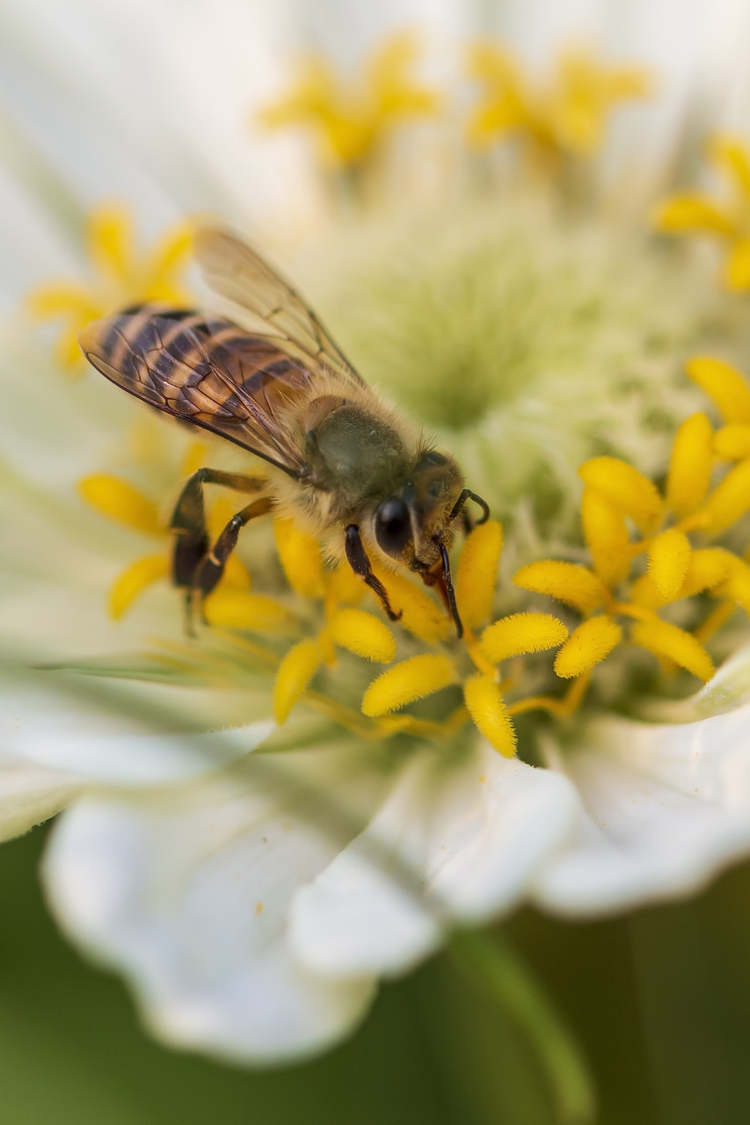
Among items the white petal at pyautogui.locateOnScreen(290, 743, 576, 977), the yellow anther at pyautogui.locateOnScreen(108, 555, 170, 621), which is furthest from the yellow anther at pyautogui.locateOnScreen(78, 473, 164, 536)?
the white petal at pyautogui.locateOnScreen(290, 743, 576, 977)

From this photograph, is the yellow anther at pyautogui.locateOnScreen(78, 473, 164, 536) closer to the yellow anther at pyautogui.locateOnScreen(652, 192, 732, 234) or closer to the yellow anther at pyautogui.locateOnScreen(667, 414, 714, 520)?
the yellow anther at pyautogui.locateOnScreen(667, 414, 714, 520)

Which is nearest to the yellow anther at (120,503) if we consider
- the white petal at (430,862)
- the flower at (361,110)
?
the white petal at (430,862)

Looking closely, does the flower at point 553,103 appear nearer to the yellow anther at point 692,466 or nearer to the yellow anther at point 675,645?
the yellow anther at point 692,466

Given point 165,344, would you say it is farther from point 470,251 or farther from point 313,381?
point 470,251

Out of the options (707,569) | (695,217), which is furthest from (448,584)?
(695,217)

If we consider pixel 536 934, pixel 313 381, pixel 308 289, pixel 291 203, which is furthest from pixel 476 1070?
pixel 291 203

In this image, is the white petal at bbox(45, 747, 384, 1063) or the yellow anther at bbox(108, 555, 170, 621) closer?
the white petal at bbox(45, 747, 384, 1063)
